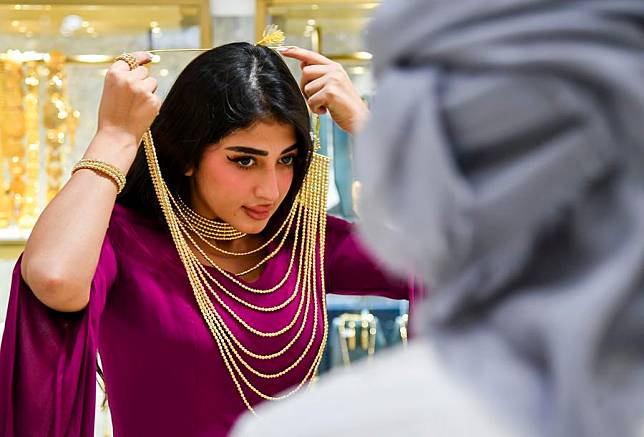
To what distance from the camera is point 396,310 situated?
2.46 meters

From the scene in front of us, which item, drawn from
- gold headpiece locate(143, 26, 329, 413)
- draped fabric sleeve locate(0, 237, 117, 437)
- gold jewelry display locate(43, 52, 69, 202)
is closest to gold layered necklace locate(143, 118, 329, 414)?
gold headpiece locate(143, 26, 329, 413)

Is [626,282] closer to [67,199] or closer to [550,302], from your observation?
[550,302]

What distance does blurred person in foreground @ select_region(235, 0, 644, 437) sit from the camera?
1.26ft

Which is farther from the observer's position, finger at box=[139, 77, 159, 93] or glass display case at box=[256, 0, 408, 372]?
glass display case at box=[256, 0, 408, 372]

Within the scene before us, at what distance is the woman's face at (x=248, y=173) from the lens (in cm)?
142

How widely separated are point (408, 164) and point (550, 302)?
8 cm

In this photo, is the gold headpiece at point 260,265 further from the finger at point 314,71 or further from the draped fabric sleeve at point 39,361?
the draped fabric sleeve at point 39,361

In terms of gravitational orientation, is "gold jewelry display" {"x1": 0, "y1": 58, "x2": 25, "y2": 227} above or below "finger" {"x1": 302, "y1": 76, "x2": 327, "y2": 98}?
below

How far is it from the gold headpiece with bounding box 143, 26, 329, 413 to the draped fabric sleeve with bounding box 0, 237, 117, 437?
0.20 meters

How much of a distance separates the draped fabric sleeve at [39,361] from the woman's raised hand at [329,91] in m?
0.44

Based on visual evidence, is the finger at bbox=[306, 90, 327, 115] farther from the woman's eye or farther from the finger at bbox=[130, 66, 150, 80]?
the finger at bbox=[130, 66, 150, 80]

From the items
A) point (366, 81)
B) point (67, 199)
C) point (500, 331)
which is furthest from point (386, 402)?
point (366, 81)

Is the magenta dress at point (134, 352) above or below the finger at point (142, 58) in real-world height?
below

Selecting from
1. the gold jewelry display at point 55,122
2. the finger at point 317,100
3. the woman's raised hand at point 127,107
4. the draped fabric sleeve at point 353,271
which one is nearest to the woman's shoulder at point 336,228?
the draped fabric sleeve at point 353,271
